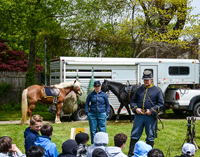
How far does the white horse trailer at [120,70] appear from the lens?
12.3 metres

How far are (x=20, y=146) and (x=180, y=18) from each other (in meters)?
14.0

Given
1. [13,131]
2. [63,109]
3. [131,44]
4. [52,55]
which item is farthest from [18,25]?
[131,44]

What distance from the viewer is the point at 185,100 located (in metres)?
13.1

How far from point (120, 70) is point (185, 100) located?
3.35 metres

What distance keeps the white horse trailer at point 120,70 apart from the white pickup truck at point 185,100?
57 cm

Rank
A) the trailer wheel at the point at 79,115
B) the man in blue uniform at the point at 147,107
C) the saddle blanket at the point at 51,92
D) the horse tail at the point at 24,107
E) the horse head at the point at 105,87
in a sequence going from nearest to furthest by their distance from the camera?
the man in blue uniform at the point at 147,107
the horse tail at the point at 24,107
the saddle blanket at the point at 51,92
the horse head at the point at 105,87
the trailer wheel at the point at 79,115

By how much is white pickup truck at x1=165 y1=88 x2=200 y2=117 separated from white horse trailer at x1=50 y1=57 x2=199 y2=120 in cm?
57

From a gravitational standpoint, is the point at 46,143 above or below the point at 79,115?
above

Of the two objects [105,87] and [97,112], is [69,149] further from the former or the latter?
[105,87]

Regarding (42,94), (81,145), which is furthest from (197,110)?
(81,145)

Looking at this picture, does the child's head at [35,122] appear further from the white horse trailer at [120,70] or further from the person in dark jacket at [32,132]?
the white horse trailer at [120,70]

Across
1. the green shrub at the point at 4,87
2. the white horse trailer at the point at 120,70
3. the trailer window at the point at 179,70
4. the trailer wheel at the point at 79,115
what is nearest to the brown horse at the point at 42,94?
the white horse trailer at the point at 120,70

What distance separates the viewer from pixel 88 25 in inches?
720

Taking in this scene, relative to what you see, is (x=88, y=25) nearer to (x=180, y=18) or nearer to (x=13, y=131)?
(x=180, y=18)
